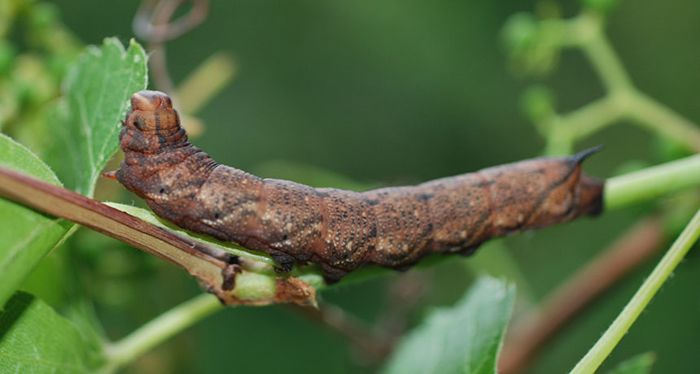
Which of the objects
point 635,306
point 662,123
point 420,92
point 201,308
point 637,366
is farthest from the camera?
point 420,92

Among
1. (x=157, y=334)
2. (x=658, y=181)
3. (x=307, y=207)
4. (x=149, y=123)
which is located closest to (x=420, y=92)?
(x=658, y=181)

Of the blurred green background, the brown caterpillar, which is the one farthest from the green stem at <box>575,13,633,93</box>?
the blurred green background

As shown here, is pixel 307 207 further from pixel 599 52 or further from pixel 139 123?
pixel 599 52

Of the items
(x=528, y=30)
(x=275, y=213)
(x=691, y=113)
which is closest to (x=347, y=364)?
(x=528, y=30)

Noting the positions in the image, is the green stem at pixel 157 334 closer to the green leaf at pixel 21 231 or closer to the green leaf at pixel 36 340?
the green leaf at pixel 36 340

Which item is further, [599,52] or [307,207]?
[599,52]

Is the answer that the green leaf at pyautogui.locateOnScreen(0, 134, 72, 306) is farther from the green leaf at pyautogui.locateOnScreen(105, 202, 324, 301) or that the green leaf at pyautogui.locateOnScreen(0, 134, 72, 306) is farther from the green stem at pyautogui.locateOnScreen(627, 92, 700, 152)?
the green stem at pyautogui.locateOnScreen(627, 92, 700, 152)

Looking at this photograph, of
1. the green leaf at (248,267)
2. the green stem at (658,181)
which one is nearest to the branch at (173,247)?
the green leaf at (248,267)
